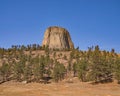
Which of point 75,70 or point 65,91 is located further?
point 75,70

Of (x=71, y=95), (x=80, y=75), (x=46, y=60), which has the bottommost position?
(x=71, y=95)

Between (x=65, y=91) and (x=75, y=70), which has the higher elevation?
(x=75, y=70)

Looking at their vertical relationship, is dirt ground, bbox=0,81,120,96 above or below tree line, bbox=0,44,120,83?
below

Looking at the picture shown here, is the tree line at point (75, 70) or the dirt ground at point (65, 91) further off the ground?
the tree line at point (75, 70)

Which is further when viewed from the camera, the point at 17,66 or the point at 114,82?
the point at 17,66

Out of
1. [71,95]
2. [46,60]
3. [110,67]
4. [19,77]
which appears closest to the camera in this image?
[71,95]

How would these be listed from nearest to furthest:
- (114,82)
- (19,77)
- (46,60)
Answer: (114,82) < (19,77) < (46,60)

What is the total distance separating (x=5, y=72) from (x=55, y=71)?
2573cm

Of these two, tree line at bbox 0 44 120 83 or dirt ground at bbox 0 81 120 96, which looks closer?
dirt ground at bbox 0 81 120 96

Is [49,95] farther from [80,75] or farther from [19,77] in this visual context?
[19,77]

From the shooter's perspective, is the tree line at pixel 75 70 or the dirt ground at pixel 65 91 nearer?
the dirt ground at pixel 65 91

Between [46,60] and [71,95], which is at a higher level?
[46,60]

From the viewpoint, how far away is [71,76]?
11619 cm

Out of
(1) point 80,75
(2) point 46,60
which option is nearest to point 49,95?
(1) point 80,75
